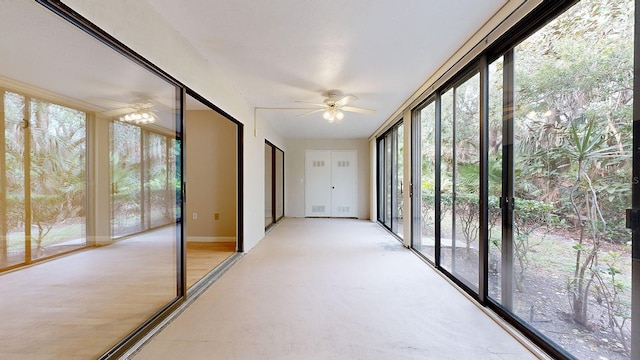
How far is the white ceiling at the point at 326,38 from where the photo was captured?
1894mm

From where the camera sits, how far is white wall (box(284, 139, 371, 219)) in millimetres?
7777

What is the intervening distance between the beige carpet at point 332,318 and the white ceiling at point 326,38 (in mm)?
2312

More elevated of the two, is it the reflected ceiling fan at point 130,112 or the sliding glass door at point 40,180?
the reflected ceiling fan at point 130,112

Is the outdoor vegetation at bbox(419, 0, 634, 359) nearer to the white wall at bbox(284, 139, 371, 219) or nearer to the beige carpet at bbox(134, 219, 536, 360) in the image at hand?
the beige carpet at bbox(134, 219, 536, 360)

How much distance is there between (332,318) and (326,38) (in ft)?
7.63

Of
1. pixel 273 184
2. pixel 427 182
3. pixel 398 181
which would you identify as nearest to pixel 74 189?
pixel 427 182

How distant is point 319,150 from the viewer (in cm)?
783

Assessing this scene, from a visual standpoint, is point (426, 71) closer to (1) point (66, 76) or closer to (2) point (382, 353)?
(2) point (382, 353)

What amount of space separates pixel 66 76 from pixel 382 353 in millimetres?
2409

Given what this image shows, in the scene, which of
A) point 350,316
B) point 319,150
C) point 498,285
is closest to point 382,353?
point 350,316

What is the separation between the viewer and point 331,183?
25.7 feet

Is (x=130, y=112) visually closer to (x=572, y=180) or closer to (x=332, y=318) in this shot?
(x=332, y=318)

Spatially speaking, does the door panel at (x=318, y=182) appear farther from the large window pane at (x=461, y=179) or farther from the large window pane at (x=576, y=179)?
the large window pane at (x=576, y=179)

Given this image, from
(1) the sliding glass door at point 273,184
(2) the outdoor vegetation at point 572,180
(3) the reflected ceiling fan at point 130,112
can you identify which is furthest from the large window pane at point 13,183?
(1) the sliding glass door at point 273,184
